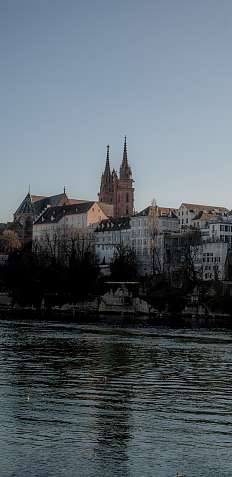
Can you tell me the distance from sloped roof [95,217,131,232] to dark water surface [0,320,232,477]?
13215cm

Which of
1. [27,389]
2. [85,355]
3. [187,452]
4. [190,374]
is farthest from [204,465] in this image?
[85,355]


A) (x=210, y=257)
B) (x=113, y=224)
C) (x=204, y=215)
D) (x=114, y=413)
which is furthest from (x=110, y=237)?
(x=114, y=413)

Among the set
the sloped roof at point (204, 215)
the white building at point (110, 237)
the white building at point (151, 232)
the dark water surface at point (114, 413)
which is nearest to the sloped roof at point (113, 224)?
the white building at point (110, 237)

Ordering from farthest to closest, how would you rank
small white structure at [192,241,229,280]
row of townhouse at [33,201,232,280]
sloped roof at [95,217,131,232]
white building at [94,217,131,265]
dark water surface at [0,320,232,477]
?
sloped roof at [95,217,131,232] < white building at [94,217,131,265] < row of townhouse at [33,201,232,280] < small white structure at [192,241,229,280] < dark water surface at [0,320,232,477]

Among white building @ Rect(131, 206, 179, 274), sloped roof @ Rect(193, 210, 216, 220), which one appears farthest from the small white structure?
sloped roof @ Rect(193, 210, 216, 220)

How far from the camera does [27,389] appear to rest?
109 feet

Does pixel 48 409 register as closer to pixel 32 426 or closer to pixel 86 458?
pixel 32 426

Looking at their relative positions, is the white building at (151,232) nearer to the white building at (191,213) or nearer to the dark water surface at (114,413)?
the white building at (191,213)

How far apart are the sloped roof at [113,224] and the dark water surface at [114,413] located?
132m

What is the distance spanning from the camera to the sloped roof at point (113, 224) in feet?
608

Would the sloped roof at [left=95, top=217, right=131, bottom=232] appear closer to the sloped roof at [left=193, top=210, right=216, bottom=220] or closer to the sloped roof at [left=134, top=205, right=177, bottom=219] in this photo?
the sloped roof at [left=134, top=205, right=177, bottom=219]

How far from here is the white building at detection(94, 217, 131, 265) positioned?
182250 millimetres

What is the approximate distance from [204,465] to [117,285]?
366 ft

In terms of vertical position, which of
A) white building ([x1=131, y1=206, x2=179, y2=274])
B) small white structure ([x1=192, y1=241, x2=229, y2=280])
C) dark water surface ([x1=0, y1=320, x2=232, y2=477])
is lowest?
dark water surface ([x1=0, y1=320, x2=232, y2=477])
